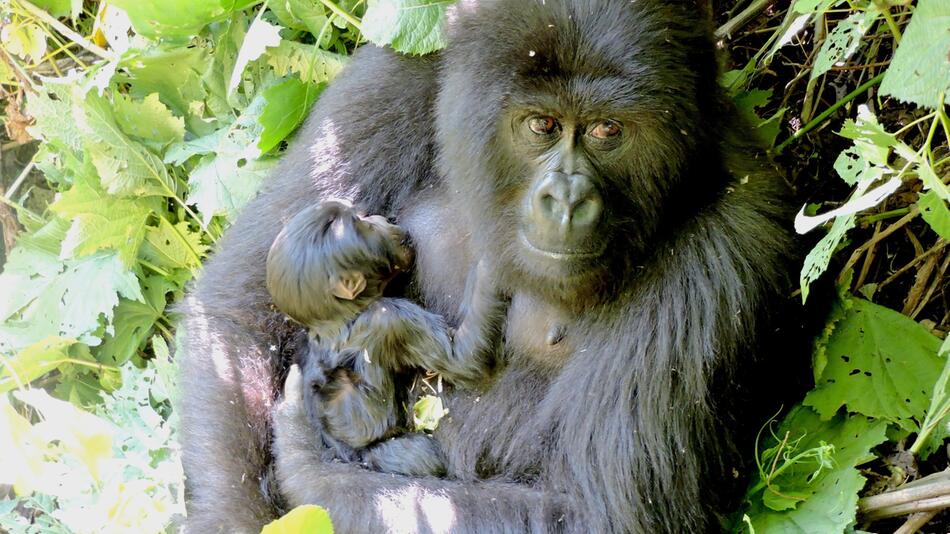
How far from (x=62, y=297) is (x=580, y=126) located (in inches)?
105

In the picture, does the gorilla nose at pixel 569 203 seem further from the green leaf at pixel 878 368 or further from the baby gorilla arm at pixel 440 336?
the green leaf at pixel 878 368

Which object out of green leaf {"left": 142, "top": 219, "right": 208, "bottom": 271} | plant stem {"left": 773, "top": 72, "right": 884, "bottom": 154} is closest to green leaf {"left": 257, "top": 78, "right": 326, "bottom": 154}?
green leaf {"left": 142, "top": 219, "right": 208, "bottom": 271}

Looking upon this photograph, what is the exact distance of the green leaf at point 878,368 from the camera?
3.14 m

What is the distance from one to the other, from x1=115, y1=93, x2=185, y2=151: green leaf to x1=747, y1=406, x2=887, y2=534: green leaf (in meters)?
2.79

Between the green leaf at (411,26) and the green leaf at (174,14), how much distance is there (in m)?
0.85

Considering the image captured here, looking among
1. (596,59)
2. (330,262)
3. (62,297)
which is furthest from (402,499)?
(62,297)

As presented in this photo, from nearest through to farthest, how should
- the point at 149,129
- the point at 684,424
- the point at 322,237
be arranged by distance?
1. the point at 684,424
2. the point at 322,237
3. the point at 149,129

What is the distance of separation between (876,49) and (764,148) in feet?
2.54

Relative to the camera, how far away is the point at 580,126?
2900mm

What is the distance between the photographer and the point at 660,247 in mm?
3088

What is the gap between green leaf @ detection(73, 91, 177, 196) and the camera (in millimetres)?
4293

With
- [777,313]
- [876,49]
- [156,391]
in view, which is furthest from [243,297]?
[876,49]

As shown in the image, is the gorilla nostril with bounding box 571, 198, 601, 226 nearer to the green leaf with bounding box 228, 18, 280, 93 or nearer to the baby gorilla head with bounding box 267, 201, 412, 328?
the baby gorilla head with bounding box 267, 201, 412, 328

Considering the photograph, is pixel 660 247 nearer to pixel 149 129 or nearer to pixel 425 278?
pixel 425 278
